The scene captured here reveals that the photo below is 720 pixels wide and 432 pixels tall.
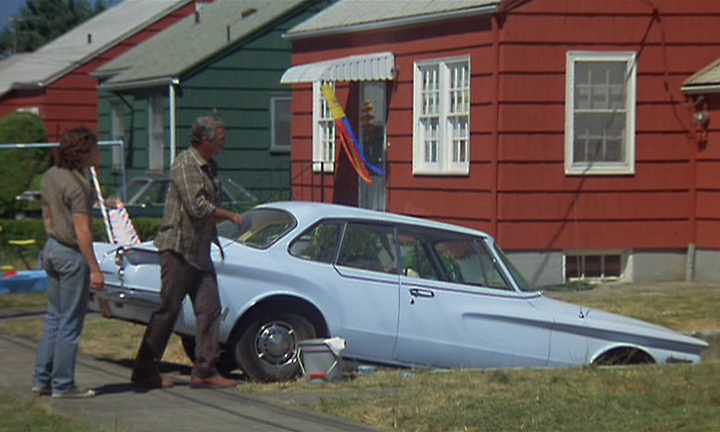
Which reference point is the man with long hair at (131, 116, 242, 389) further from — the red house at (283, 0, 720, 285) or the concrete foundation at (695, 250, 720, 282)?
the concrete foundation at (695, 250, 720, 282)

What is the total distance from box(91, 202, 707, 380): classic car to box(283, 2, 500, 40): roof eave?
709cm

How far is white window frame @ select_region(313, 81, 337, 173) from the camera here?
23219 mm

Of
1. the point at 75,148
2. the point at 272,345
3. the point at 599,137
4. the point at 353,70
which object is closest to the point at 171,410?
the point at 272,345

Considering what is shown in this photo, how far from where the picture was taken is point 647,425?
28.3 feet

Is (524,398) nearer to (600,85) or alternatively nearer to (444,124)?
(600,85)

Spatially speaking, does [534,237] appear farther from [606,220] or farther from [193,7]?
[193,7]

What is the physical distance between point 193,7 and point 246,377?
28.4 m

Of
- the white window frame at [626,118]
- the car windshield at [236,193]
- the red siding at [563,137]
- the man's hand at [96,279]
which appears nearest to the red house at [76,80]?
the car windshield at [236,193]

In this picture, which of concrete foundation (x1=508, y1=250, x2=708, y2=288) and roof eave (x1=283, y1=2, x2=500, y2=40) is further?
concrete foundation (x1=508, y1=250, x2=708, y2=288)

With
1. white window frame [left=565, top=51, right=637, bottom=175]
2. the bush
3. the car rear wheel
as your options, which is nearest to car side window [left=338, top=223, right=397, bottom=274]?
the car rear wheel

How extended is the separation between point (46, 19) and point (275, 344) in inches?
2635

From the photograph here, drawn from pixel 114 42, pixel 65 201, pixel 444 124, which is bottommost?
pixel 65 201

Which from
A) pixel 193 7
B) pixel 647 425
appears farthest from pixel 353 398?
pixel 193 7

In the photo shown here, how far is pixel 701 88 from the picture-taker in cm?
1838
